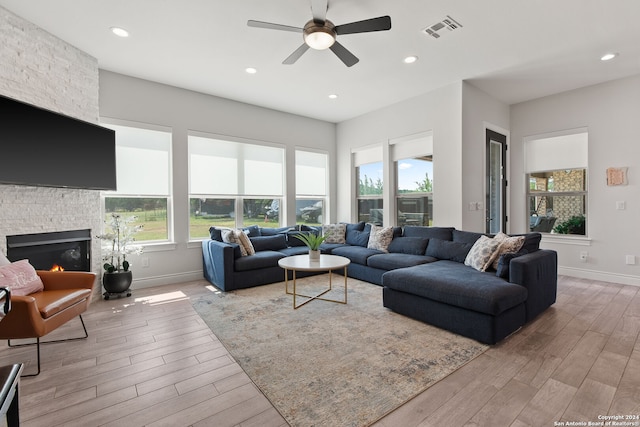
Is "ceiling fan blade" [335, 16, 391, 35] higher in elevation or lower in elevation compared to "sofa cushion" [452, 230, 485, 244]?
higher

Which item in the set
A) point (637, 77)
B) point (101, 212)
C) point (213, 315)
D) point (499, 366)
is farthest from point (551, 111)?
point (101, 212)

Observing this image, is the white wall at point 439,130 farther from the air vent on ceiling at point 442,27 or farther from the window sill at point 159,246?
the window sill at point 159,246

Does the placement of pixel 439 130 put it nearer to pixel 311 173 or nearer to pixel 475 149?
pixel 475 149

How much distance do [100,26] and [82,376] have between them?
3295 millimetres

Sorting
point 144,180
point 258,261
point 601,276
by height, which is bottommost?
point 601,276

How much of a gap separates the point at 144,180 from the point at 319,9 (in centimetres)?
348

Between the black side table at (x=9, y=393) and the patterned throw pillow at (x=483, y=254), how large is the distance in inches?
143

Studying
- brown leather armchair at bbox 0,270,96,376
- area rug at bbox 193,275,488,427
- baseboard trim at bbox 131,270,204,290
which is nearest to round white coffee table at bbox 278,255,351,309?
area rug at bbox 193,275,488,427

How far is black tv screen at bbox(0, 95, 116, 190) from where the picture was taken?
265 cm

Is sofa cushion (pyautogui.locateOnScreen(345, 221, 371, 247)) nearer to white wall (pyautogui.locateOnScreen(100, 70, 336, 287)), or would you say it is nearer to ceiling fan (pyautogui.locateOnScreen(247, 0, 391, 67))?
white wall (pyautogui.locateOnScreen(100, 70, 336, 287))

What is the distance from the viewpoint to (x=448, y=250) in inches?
157

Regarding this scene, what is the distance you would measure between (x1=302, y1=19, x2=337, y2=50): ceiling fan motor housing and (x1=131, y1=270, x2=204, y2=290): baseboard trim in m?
3.80

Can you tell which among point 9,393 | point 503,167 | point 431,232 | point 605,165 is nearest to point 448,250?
point 431,232

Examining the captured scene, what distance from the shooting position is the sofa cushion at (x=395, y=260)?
13.0ft
